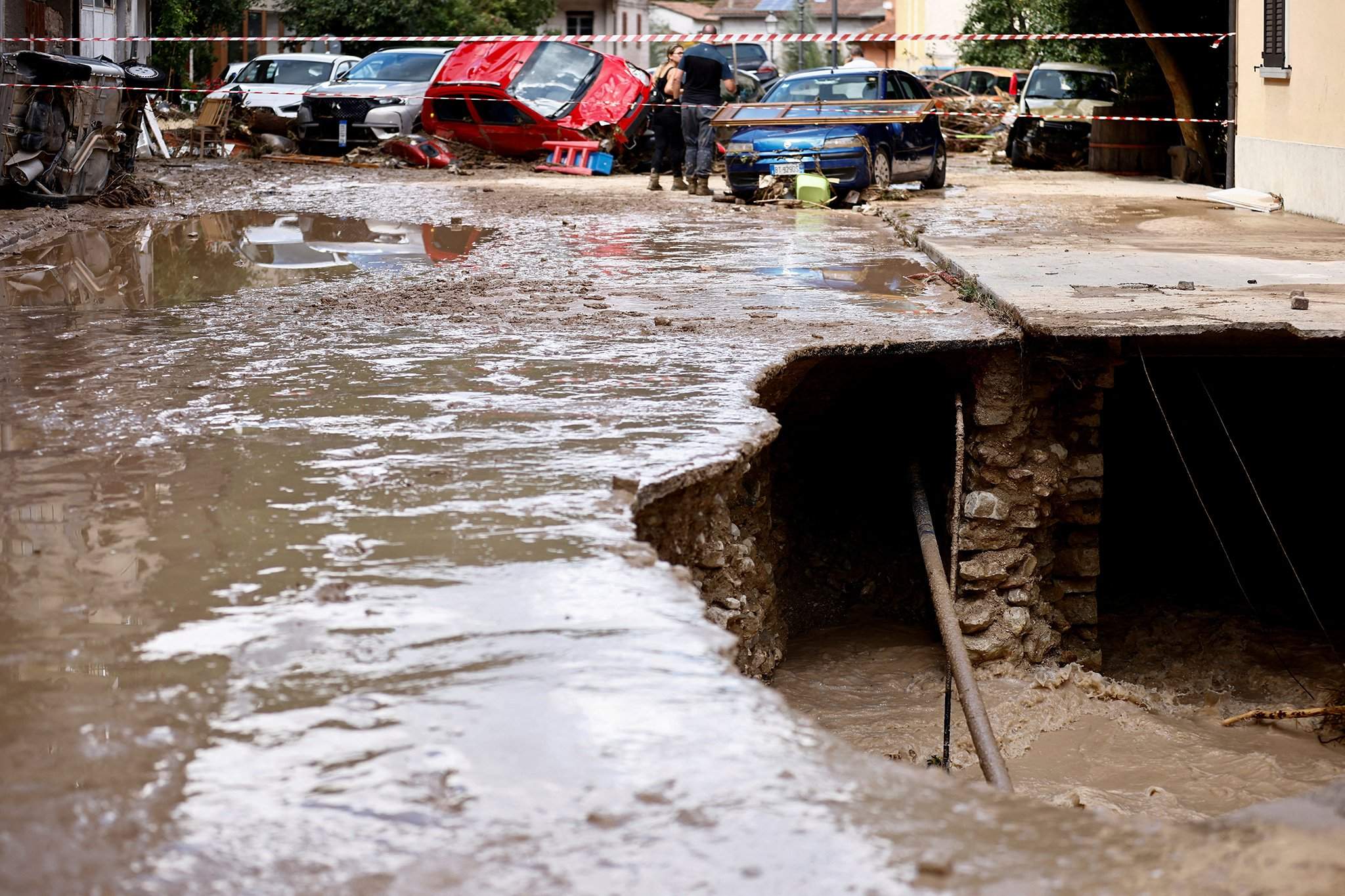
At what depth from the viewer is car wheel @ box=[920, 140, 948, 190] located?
55.1 feet

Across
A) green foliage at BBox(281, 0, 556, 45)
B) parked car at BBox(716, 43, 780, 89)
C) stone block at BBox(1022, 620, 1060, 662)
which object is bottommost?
stone block at BBox(1022, 620, 1060, 662)

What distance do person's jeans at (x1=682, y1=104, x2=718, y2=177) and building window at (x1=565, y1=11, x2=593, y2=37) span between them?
4114 cm

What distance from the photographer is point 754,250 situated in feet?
35.7

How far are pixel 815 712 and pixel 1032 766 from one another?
1.18 m

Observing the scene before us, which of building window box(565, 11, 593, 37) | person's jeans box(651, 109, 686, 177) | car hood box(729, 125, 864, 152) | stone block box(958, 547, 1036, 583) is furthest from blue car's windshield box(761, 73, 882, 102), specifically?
building window box(565, 11, 593, 37)

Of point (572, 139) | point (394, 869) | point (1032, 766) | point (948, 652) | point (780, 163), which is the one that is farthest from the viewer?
point (572, 139)

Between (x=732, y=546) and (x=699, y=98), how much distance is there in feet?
39.0

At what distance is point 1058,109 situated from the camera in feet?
70.8

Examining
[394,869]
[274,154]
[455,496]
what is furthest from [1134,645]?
[274,154]

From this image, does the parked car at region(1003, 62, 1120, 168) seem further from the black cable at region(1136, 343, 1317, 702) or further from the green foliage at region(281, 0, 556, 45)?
the green foliage at region(281, 0, 556, 45)

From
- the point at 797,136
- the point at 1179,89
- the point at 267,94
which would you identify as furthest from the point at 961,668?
the point at 267,94

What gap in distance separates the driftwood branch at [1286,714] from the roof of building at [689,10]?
200ft

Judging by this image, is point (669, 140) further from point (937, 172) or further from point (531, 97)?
point (531, 97)

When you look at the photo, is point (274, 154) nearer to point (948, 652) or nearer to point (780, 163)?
point (780, 163)
